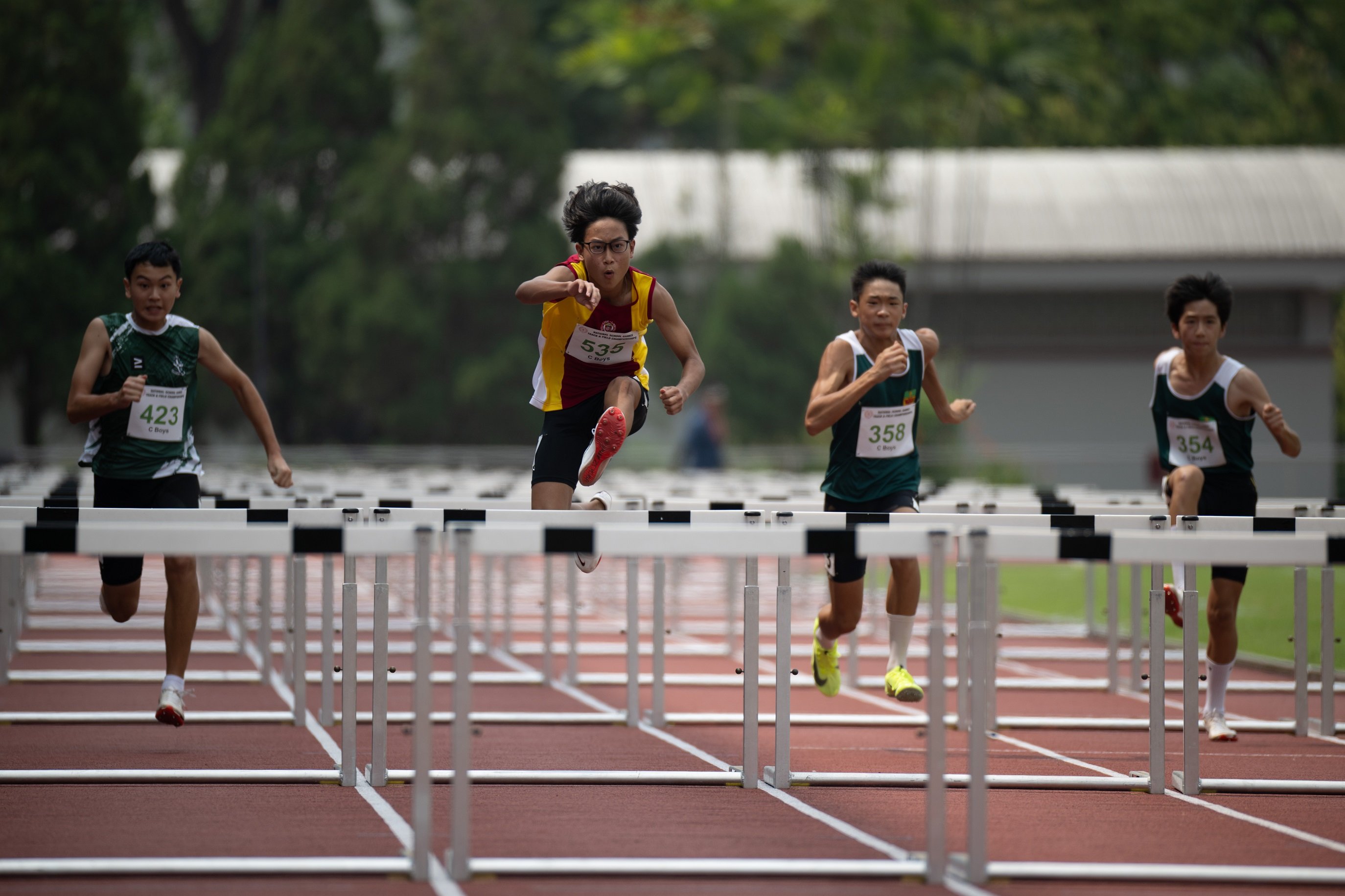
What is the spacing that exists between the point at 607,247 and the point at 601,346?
451 millimetres

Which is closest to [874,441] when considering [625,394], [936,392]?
[936,392]

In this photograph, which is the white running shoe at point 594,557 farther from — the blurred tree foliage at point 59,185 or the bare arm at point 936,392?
the blurred tree foliage at point 59,185

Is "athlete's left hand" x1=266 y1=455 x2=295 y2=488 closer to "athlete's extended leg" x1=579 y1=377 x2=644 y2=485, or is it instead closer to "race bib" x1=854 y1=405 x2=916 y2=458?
"athlete's extended leg" x1=579 y1=377 x2=644 y2=485

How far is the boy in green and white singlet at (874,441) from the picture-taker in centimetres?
676

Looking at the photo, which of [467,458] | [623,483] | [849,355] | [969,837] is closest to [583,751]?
[849,355]

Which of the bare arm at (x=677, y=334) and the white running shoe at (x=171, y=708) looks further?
the bare arm at (x=677, y=334)

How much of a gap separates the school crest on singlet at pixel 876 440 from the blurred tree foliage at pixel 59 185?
18384 mm

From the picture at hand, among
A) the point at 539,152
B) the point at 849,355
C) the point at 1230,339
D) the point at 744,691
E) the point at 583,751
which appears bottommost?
the point at 583,751

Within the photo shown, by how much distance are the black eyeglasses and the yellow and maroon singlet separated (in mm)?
88

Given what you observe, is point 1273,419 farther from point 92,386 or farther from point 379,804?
point 92,386

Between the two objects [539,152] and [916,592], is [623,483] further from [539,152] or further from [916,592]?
[539,152]

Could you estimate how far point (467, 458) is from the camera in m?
23.1

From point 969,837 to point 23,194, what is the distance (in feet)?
71.4

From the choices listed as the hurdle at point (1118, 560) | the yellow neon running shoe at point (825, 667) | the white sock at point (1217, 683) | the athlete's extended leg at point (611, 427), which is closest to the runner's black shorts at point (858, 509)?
the yellow neon running shoe at point (825, 667)
